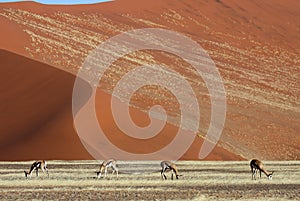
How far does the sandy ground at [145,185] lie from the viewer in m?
30.2

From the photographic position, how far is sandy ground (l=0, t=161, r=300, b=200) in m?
30.2

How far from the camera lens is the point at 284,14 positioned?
141750 millimetres

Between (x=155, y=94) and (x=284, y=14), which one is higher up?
(x=284, y=14)

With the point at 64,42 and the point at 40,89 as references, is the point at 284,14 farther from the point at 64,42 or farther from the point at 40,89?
the point at 40,89

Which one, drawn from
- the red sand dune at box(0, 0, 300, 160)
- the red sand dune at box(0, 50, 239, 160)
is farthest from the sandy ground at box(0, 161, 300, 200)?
the red sand dune at box(0, 0, 300, 160)

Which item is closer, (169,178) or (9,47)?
(169,178)

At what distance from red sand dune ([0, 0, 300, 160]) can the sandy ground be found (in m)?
15.3

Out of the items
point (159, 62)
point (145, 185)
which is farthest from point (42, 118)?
point (159, 62)

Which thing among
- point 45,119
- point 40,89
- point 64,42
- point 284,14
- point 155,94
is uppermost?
point 284,14

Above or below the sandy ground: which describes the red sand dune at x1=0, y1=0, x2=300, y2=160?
above

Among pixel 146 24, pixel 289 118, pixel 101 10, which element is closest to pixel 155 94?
pixel 289 118

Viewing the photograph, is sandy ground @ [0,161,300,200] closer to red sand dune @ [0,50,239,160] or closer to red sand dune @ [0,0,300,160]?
red sand dune @ [0,50,239,160]

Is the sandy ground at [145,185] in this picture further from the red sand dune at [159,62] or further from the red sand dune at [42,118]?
the red sand dune at [159,62]

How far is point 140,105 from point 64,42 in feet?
94.2
